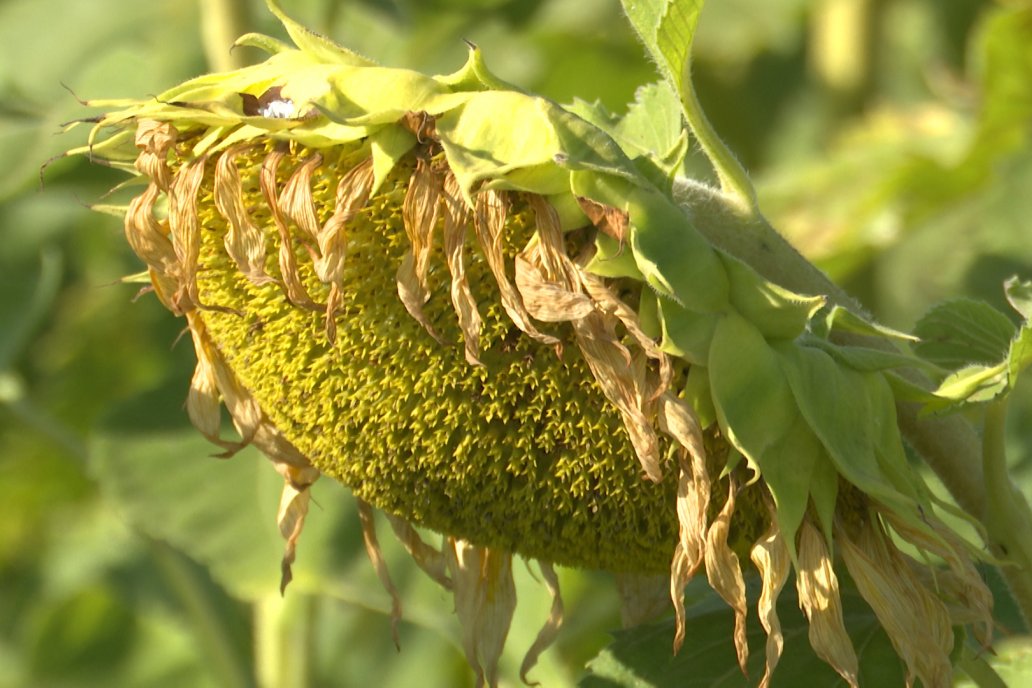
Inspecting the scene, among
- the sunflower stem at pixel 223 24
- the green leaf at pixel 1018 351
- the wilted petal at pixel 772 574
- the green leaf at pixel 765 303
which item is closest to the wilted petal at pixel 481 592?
the wilted petal at pixel 772 574

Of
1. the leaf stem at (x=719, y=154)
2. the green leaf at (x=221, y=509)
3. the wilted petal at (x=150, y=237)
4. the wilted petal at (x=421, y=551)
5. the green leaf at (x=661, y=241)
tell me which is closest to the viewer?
the green leaf at (x=661, y=241)

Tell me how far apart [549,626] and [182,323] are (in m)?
1.72

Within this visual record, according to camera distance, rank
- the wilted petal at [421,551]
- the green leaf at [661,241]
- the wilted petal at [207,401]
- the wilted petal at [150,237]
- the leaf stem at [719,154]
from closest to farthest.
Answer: the green leaf at [661,241] → the leaf stem at [719,154] → the wilted petal at [150,237] → the wilted petal at [207,401] → the wilted petal at [421,551]

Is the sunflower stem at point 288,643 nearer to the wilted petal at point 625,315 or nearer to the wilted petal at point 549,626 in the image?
the wilted petal at point 549,626

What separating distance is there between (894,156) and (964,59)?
158 centimetres

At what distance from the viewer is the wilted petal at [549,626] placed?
1.75 m

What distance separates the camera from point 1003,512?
158 centimetres

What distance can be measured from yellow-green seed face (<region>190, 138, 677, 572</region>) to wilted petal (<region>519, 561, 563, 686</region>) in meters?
0.22

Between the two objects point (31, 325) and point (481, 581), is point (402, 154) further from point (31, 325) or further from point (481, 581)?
point (31, 325)

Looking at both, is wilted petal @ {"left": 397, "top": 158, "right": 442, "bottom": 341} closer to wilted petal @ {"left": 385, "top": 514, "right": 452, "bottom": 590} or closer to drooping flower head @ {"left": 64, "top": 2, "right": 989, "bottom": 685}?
drooping flower head @ {"left": 64, "top": 2, "right": 989, "bottom": 685}

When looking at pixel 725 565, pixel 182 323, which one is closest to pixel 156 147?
pixel 725 565

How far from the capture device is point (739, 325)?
1.39 metres

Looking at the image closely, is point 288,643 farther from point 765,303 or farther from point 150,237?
point 765,303

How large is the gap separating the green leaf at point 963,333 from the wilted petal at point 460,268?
0.46 metres
